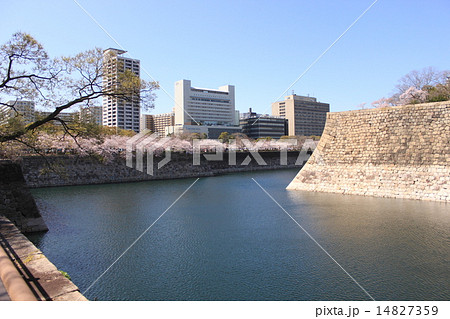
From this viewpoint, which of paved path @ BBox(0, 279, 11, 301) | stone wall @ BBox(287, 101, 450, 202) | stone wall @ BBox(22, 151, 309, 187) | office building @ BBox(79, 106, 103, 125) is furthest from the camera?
stone wall @ BBox(22, 151, 309, 187)

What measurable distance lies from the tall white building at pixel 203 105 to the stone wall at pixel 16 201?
80499mm

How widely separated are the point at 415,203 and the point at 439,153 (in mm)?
2383

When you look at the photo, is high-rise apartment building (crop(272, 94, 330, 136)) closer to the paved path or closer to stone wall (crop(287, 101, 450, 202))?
stone wall (crop(287, 101, 450, 202))

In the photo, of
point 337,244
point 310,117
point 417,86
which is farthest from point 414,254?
point 310,117

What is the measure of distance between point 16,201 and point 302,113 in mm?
96942

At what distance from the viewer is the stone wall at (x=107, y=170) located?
73.9 feet

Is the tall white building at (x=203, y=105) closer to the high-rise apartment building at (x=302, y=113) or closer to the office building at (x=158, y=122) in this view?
the office building at (x=158, y=122)

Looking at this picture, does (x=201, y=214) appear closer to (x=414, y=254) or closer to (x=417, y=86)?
(x=414, y=254)

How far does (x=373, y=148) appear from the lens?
15.6 meters

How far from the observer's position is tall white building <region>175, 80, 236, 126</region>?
3536 inches

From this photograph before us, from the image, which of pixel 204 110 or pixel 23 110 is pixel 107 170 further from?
pixel 204 110

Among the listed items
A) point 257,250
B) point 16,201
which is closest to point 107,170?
point 16,201

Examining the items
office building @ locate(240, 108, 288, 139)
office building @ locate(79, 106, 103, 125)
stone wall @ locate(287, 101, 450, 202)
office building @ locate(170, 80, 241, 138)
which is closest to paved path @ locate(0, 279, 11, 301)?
office building @ locate(79, 106, 103, 125)

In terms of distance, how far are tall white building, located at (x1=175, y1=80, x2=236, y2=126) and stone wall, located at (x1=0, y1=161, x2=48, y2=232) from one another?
8050 cm
